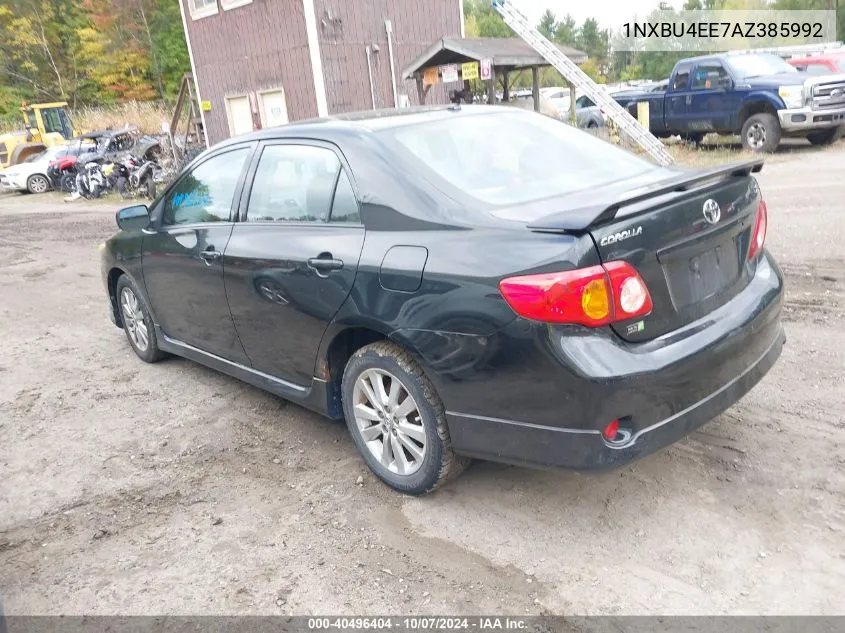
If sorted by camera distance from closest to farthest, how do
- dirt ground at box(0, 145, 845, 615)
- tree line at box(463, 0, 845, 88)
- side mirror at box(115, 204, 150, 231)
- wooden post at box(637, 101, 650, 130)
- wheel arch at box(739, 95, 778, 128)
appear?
dirt ground at box(0, 145, 845, 615)
side mirror at box(115, 204, 150, 231)
wheel arch at box(739, 95, 778, 128)
wooden post at box(637, 101, 650, 130)
tree line at box(463, 0, 845, 88)

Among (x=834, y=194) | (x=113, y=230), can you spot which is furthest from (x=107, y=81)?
(x=834, y=194)

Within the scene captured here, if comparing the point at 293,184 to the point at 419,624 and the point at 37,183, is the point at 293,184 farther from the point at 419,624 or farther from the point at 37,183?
the point at 37,183

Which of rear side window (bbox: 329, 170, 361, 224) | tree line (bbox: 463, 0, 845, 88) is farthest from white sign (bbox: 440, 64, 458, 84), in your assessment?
tree line (bbox: 463, 0, 845, 88)

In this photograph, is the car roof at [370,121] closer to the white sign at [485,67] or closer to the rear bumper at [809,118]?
the rear bumper at [809,118]

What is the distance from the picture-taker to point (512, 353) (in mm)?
2701

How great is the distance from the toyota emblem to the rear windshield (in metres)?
0.58

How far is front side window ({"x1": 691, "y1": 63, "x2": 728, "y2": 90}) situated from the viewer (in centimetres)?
1473

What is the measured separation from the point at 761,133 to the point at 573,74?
13.9ft

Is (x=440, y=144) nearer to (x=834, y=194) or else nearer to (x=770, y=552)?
(x=770, y=552)

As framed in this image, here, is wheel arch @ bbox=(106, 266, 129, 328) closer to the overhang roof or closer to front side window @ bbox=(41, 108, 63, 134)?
the overhang roof

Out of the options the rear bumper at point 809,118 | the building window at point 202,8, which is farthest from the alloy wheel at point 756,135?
the building window at point 202,8

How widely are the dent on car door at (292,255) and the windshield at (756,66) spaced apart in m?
13.3

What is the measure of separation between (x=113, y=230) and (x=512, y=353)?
12.3m

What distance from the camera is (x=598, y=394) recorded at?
2600 millimetres
